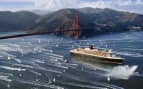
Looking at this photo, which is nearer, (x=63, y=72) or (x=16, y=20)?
(x=63, y=72)

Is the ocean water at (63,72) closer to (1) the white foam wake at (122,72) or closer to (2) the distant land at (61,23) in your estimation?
(1) the white foam wake at (122,72)

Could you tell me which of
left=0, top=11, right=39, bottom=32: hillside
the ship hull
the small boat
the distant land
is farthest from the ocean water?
left=0, top=11, right=39, bottom=32: hillside

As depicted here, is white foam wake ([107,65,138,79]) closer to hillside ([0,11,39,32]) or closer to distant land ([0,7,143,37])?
distant land ([0,7,143,37])

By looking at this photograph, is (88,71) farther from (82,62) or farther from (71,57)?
(71,57)

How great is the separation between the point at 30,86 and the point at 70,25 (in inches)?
3471

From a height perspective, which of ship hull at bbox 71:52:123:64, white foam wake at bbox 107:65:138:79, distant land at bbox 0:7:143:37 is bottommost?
white foam wake at bbox 107:65:138:79

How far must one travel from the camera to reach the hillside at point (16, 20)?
154 m

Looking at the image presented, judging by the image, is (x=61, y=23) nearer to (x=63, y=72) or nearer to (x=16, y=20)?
(x=16, y=20)

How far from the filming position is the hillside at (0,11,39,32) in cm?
15388

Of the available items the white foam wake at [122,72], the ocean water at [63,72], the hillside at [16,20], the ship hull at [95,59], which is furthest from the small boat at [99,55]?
the hillside at [16,20]

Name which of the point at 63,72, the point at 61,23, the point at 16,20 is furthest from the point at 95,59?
the point at 16,20

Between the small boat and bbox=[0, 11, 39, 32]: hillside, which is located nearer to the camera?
the small boat

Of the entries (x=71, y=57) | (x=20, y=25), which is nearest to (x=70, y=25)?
(x=20, y=25)

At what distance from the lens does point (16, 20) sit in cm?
17388
